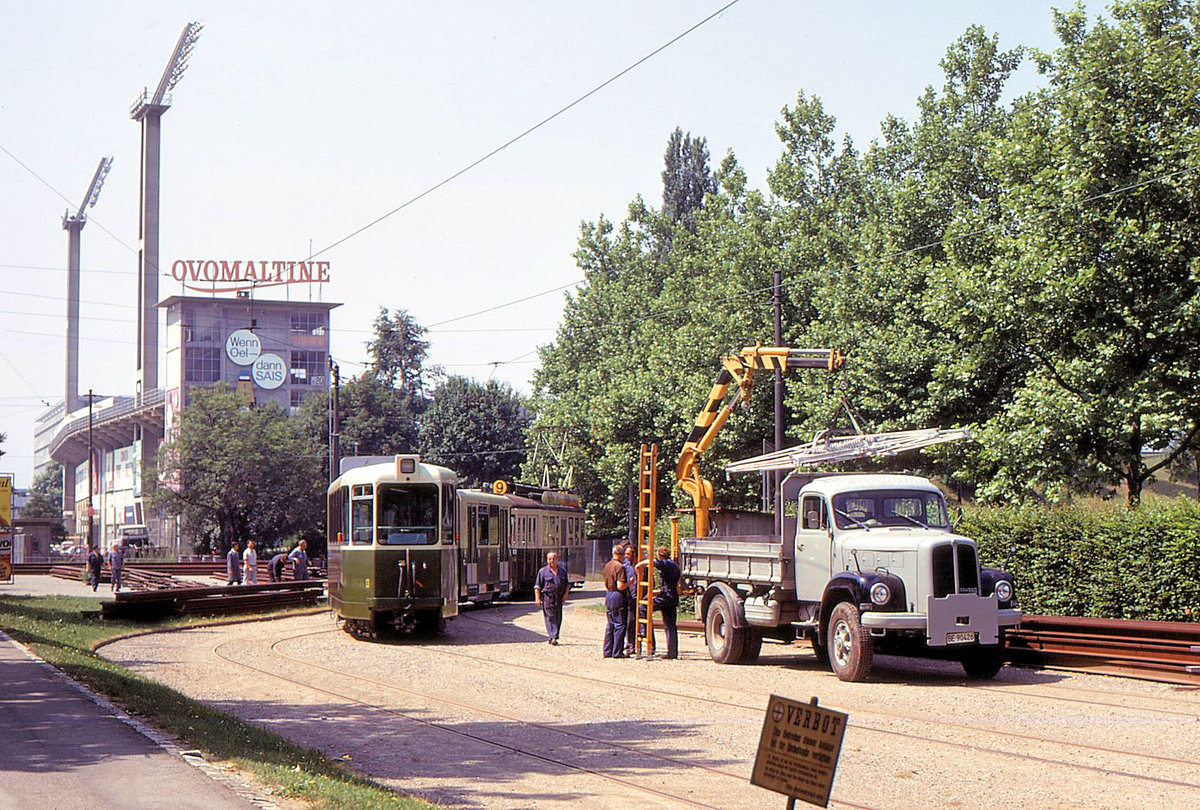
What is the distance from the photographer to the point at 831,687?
57.3ft

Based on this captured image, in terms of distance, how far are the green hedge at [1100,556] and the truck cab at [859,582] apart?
335cm

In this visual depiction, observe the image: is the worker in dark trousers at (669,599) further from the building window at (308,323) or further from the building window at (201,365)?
the building window at (308,323)

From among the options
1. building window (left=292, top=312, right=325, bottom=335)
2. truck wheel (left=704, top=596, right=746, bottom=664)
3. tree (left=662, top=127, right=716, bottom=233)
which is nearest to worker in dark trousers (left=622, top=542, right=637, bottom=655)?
truck wheel (left=704, top=596, right=746, bottom=664)

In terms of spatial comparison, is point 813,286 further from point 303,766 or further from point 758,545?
point 303,766

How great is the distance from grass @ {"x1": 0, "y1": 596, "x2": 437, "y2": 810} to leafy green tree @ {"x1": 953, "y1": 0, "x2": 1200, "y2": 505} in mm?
18505

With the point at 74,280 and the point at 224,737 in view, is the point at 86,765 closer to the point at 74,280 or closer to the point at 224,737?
the point at 224,737

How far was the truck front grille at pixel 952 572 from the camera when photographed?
58.5 ft

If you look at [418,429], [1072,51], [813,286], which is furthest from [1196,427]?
[418,429]

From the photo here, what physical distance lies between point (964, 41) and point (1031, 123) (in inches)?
452

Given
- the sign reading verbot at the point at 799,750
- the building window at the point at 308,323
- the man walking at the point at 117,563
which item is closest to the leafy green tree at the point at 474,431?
the man walking at the point at 117,563

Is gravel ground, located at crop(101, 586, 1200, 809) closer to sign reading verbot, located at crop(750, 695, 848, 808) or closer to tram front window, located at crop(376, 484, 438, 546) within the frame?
tram front window, located at crop(376, 484, 438, 546)

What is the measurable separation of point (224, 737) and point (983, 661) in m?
11.0

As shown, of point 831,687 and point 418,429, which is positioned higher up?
point 418,429

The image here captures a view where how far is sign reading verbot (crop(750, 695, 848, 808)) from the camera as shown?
646cm
